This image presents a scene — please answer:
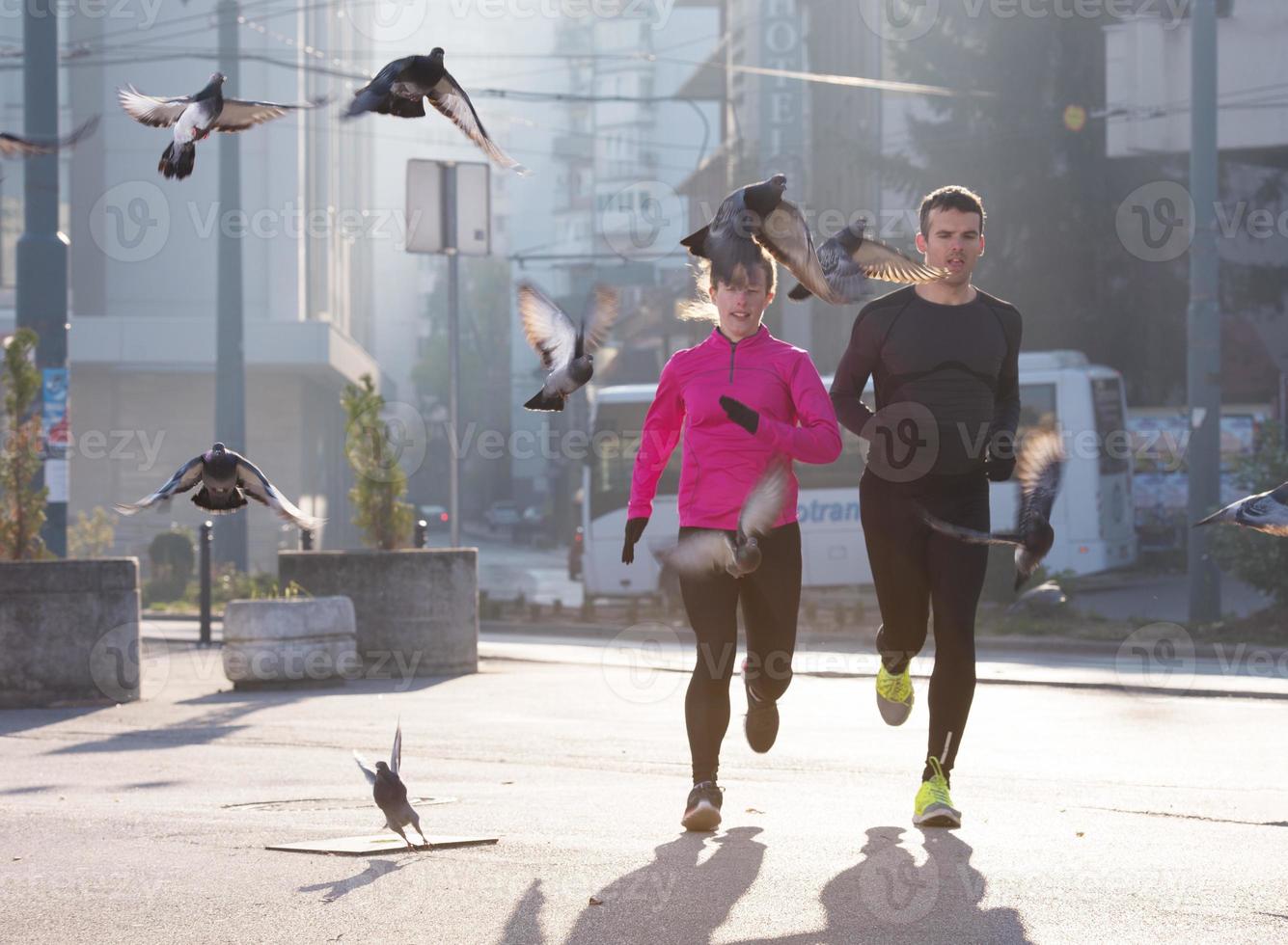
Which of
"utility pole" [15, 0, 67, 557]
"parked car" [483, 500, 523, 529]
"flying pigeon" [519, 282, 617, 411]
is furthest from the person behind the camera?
"parked car" [483, 500, 523, 529]

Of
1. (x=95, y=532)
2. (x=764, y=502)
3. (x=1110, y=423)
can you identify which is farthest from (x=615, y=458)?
(x=764, y=502)

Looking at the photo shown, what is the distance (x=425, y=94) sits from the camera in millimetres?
6051

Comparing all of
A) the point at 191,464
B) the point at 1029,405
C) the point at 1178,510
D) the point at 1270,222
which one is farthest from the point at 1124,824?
Answer: the point at 1270,222

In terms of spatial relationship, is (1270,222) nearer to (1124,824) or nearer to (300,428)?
(300,428)

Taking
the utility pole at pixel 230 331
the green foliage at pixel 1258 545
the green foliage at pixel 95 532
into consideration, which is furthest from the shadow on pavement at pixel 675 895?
the utility pole at pixel 230 331

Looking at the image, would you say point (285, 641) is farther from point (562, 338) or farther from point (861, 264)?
point (861, 264)

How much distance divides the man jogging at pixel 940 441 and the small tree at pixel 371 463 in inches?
335

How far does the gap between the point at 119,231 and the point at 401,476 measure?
30.4 m

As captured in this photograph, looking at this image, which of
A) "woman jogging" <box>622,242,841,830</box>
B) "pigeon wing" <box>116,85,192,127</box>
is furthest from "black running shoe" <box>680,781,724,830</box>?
"pigeon wing" <box>116,85,192,127</box>

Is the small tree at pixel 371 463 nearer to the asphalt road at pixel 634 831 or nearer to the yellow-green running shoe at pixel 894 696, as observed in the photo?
the asphalt road at pixel 634 831

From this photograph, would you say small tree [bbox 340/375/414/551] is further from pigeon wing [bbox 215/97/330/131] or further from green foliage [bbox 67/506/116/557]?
green foliage [bbox 67/506/116/557]

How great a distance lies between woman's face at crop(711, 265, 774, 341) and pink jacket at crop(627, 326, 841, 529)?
0.15ft

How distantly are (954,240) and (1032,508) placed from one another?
3.17 feet

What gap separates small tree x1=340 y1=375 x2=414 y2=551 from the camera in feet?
47.8
